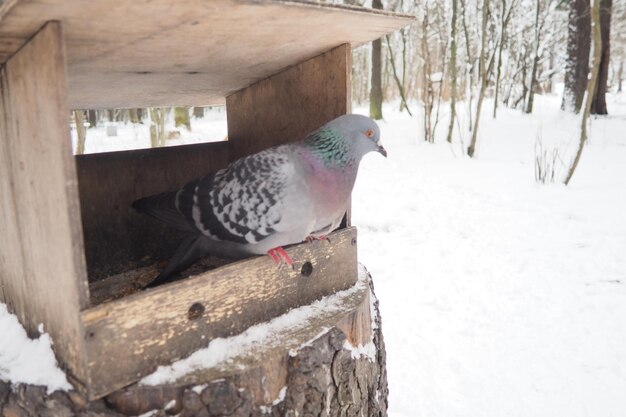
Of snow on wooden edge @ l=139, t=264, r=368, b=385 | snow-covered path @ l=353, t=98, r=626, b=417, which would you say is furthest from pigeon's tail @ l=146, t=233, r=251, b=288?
snow-covered path @ l=353, t=98, r=626, b=417

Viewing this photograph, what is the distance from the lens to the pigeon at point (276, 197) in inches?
54.5

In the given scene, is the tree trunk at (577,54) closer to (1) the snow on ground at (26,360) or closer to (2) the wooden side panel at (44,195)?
(2) the wooden side panel at (44,195)

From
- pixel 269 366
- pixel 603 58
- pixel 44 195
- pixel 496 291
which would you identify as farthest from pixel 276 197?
pixel 603 58

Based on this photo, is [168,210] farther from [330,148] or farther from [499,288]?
[499,288]

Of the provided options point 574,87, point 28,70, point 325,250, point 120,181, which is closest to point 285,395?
point 325,250

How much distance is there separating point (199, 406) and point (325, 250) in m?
0.61

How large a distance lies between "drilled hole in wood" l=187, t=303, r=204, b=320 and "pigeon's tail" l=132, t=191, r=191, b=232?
387mm

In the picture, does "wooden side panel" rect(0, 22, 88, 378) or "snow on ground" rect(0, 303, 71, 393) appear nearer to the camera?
"wooden side panel" rect(0, 22, 88, 378)

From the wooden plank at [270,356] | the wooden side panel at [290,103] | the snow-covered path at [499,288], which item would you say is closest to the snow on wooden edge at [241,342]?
the wooden plank at [270,356]

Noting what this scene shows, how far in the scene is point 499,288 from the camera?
11.8 ft

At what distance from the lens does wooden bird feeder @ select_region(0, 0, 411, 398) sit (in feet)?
3.24

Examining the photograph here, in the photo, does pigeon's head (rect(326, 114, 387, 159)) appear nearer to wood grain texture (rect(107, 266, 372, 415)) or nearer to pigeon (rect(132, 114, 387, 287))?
pigeon (rect(132, 114, 387, 287))

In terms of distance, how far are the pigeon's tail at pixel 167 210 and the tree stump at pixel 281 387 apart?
502 millimetres

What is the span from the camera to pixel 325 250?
61.0 inches
